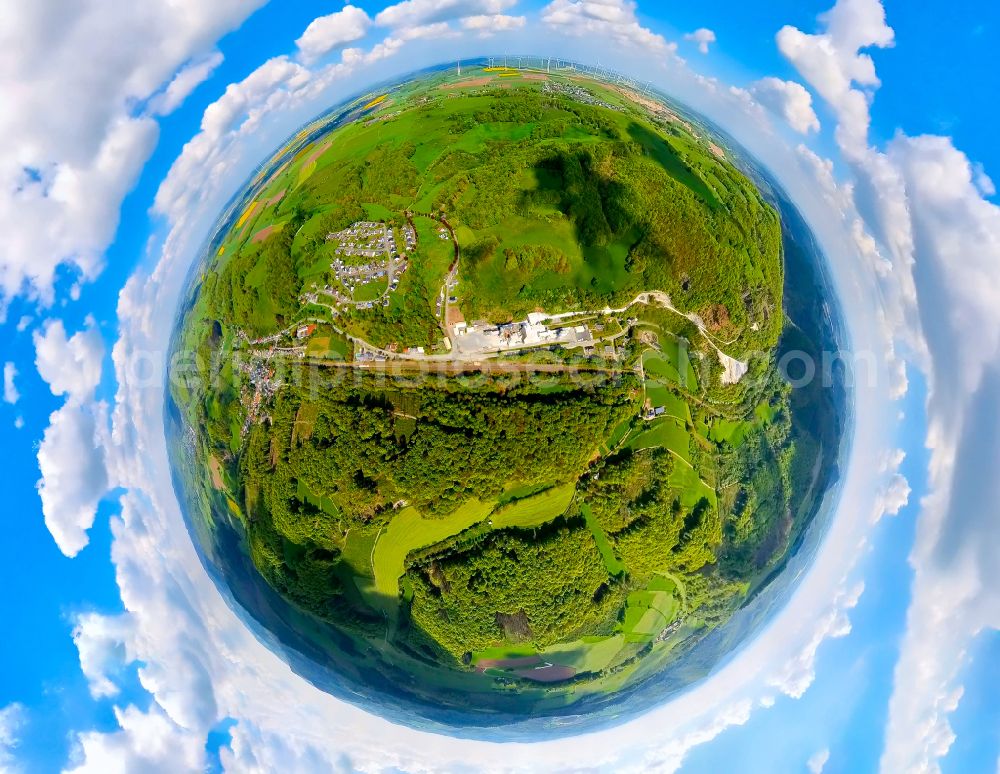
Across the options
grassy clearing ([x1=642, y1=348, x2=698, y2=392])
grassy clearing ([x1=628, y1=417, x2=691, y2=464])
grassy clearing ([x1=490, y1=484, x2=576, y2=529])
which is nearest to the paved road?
grassy clearing ([x1=642, y1=348, x2=698, y2=392])

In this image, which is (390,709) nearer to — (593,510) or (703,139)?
(593,510)

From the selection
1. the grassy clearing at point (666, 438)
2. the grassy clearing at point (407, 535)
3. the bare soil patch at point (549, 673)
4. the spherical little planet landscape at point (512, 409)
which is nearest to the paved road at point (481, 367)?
the spherical little planet landscape at point (512, 409)

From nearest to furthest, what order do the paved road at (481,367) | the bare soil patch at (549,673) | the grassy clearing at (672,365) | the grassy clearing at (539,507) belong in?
the grassy clearing at (539,507) → the paved road at (481,367) → the grassy clearing at (672,365) → the bare soil patch at (549,673)

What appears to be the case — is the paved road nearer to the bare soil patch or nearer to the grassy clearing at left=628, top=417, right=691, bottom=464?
the grassy clearing at left=628, top=417, right=691, bottom=464

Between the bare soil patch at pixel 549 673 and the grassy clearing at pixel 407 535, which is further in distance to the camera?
the bare soil patch at pixel 549 673

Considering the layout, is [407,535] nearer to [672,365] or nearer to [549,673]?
[549,673]

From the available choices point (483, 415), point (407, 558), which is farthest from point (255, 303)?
point (407, 558)

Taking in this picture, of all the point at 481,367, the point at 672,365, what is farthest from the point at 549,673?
the point at 672,365

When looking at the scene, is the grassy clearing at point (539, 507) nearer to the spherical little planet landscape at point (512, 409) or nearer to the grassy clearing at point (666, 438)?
the spherical little planet landscape at point (512, 409)

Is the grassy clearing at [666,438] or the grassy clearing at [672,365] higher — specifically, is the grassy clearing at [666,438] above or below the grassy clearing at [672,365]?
below
